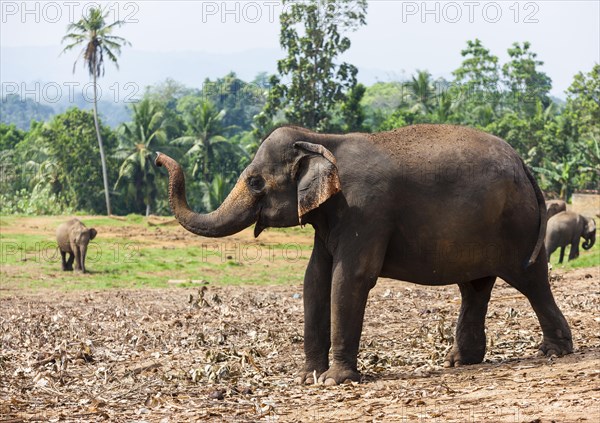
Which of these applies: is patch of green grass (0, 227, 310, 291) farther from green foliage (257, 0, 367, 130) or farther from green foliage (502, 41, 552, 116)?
green foliage (502, 41, 552, 116)

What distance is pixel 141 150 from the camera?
50.2m

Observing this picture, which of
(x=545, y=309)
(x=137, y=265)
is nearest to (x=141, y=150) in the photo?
(x=137, y=265)

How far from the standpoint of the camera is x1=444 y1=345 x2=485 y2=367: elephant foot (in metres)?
9.23

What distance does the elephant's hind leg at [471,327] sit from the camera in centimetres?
923

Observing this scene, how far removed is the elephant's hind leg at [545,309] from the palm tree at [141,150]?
42370 millimetres

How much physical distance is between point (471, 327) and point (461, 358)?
30 cm

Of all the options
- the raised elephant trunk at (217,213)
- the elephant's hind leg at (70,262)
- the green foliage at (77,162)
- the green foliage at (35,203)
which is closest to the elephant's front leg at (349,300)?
the raised elephant trunk at (217,213)

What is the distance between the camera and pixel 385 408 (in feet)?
23.0

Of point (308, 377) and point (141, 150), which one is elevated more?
point (141, 150)

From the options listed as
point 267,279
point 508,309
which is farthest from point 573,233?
point 508,309

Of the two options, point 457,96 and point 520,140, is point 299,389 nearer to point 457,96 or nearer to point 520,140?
point 520,140

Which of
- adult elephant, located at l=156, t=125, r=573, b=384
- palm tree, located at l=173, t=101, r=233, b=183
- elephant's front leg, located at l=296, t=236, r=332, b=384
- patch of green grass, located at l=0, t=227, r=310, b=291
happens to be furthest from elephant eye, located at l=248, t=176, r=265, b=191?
palm tree, located at l=173, t=101, r=233, b=183

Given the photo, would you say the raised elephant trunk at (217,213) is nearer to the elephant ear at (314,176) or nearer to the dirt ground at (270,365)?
the elephant ear at (314,176)

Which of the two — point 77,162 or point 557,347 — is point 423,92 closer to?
point 77,162
